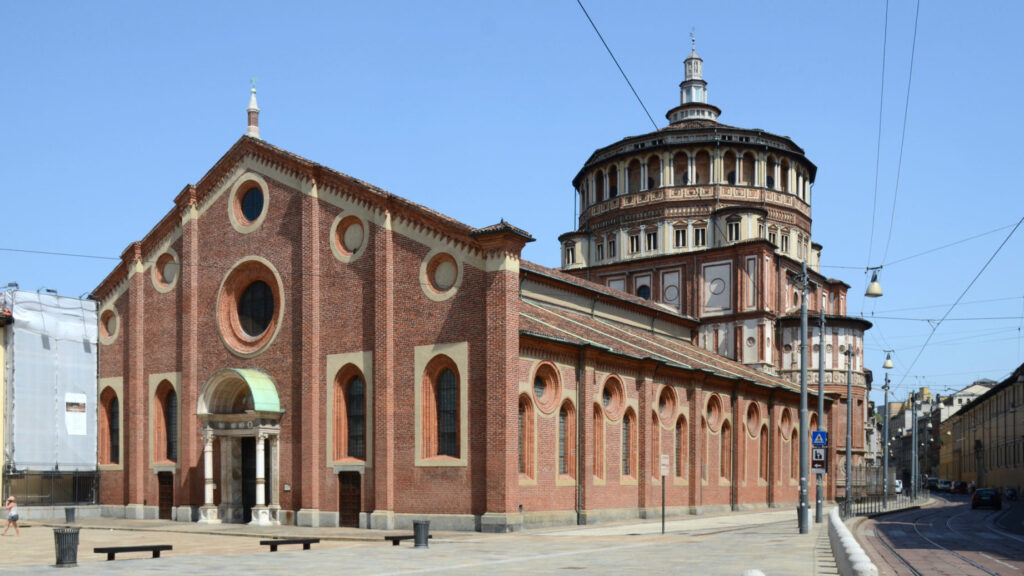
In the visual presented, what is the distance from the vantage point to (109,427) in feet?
144

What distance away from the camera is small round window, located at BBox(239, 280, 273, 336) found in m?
38.6

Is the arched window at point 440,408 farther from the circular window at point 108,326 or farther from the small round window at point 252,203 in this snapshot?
the circular window at point 108,326

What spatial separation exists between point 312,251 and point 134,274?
1106cm

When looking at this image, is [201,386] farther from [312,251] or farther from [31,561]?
[31,561]

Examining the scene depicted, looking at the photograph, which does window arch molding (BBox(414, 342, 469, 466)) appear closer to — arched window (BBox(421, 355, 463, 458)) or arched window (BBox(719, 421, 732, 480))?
arched window (BBox(421, 355, 463, 458))

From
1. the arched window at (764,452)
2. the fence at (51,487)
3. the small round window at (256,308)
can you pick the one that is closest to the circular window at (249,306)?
the small round window at (256,308)

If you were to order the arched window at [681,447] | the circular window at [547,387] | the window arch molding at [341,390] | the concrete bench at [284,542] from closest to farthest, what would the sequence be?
1. the concrete bench at [284,542]
2. the circular window at [547,387]
3. the window arch molding at [341,390]
4. the arched window at [681,447]

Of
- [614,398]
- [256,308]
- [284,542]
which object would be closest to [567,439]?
[614,398]

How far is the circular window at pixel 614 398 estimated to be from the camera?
3688cm

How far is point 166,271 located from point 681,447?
22.7 meters

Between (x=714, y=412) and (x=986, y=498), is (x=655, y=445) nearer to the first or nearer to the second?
(x=714, y=412)

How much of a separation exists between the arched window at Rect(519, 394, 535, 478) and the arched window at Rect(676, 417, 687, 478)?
37.6 ft

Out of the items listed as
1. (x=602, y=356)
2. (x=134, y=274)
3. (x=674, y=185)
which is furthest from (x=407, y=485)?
(x=674, y=185)

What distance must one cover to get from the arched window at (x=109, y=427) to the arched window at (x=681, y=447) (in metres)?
23.6
